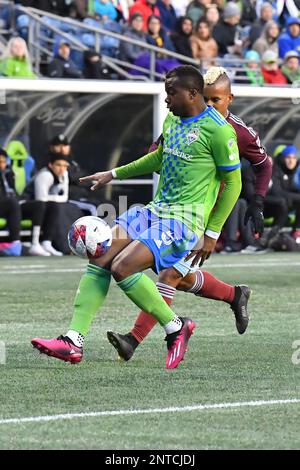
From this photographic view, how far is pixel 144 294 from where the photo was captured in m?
7.96

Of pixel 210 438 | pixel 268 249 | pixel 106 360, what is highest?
pixel 210 438

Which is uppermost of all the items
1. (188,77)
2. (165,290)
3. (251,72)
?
(188,77)

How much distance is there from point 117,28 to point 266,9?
3477 mm

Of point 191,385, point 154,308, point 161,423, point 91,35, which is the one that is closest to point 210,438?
point 161,423

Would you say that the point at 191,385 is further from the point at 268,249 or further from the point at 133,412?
the point at 268,249

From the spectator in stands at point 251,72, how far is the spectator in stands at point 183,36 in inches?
36.4

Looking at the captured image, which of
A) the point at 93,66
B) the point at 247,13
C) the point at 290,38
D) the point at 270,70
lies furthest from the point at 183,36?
the point at 247,13

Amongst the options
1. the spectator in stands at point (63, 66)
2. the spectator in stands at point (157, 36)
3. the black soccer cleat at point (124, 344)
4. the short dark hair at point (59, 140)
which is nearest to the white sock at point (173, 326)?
the black soccer cleat at point (124, 344)

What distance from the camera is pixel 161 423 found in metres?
6.29

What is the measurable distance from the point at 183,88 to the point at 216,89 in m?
0.68

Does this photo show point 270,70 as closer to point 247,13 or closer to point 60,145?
point 247,13

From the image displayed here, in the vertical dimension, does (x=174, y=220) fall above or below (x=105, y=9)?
below

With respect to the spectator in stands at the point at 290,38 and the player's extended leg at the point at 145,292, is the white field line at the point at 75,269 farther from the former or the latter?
the player's extended leg at the point at 145,292

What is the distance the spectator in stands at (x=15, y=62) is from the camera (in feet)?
59.2
